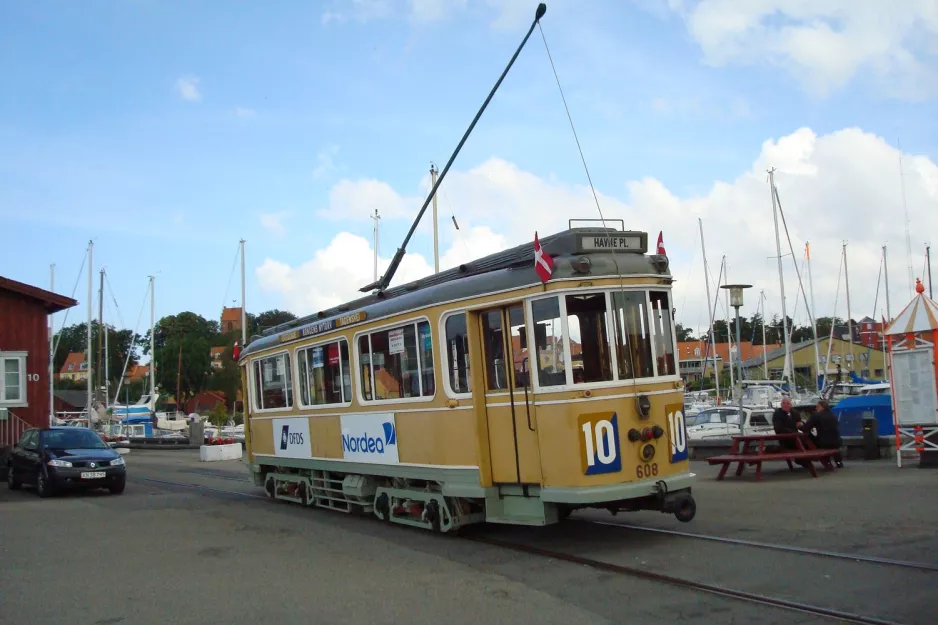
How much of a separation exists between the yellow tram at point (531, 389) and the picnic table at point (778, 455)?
602 centimetres

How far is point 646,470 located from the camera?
9.00 meters

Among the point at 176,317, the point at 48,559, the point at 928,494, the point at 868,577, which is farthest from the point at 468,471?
the point at 176,317

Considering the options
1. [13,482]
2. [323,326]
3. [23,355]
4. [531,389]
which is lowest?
[13,482]

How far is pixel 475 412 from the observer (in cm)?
972

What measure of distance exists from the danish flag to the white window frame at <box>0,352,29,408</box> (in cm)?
2005

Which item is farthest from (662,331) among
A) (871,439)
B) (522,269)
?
(871,439)

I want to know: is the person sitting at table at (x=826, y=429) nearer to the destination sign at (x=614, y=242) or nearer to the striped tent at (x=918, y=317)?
the striped tent at (x=918, y=317)

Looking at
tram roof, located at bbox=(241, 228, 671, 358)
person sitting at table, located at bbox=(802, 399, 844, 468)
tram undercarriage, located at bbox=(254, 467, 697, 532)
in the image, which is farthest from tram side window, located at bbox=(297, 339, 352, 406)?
person sitting at table, located at bbox=(802, 399, 844, 468)

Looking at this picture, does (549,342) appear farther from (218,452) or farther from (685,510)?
(218,452)

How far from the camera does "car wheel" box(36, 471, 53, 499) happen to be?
17.8 m

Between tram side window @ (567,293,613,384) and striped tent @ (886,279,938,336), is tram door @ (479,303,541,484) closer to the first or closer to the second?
tram side window @ (567,293,613,384)

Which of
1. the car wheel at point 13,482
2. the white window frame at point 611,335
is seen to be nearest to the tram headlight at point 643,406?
the white window frame at point 611,335

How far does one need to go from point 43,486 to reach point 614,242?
13.9 meters

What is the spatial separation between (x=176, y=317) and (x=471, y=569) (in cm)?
10404
